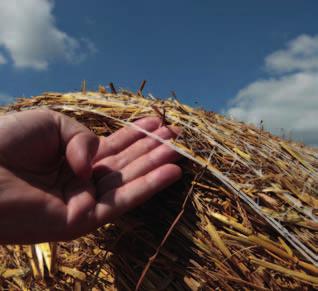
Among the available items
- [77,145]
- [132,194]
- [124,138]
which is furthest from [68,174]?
[132,194]

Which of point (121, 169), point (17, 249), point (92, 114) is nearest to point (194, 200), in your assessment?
point (121, 169)

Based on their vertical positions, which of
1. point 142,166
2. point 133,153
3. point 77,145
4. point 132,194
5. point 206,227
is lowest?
point 206,227

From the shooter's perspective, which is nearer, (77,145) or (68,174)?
(77,145)

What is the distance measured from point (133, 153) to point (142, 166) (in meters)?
0.15

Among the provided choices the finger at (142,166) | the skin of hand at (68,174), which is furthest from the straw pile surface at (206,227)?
the skin of hand at (68,174)

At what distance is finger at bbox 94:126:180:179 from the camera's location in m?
2.22

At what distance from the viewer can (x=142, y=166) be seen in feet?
6.97

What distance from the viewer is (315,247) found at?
1789mm

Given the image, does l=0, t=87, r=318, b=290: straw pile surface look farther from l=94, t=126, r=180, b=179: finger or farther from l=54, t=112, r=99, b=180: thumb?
l=54, t=112, r=99, b=180: thumb

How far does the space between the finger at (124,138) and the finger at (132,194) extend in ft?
1.22

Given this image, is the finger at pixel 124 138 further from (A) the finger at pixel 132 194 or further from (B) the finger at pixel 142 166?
(A) the finger at pixel 132 194

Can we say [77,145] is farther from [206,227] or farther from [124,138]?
[206,227]

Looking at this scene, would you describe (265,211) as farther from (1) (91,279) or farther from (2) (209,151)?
(1) (91,279)

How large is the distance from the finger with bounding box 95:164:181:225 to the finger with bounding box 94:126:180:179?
237mm
